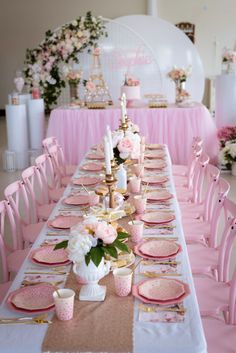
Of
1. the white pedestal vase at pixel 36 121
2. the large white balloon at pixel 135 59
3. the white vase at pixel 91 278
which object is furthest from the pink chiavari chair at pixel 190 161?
the large white balloon at pixel 135 59

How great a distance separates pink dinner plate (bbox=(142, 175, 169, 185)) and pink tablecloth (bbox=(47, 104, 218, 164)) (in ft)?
9.60

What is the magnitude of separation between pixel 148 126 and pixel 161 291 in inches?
189

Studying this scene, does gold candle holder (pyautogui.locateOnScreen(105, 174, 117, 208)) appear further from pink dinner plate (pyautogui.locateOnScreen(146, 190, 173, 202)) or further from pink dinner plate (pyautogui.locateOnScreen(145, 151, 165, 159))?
pink dinner plate (pyautogui.locateOnScreen(145, 151, 165, 159))

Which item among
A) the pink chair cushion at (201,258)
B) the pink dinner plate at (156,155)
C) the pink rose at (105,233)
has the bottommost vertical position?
the pink chair cushion at (201,258)

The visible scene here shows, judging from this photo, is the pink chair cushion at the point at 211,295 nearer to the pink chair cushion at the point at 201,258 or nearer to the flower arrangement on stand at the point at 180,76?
the pink chair cushion at the point at 201,258

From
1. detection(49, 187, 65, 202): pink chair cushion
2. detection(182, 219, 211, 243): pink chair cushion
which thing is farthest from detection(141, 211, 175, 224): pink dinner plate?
detection(49, 187, 65, 202): pink chair cushion

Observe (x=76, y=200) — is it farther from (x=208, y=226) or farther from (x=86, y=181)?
(x=208, y=226)

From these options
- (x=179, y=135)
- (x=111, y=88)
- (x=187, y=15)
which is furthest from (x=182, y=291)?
(x=187, y=15)

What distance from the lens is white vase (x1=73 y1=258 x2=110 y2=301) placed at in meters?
1.97

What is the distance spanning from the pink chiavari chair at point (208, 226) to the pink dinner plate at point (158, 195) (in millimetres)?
285

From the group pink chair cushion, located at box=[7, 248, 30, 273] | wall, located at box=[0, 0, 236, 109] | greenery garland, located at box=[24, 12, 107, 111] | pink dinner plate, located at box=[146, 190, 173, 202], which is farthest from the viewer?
wall, located at box=[0, 0, 236, 109]

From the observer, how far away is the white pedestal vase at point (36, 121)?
7242 mm

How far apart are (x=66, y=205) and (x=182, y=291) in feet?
4.50

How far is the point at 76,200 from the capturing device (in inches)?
128
